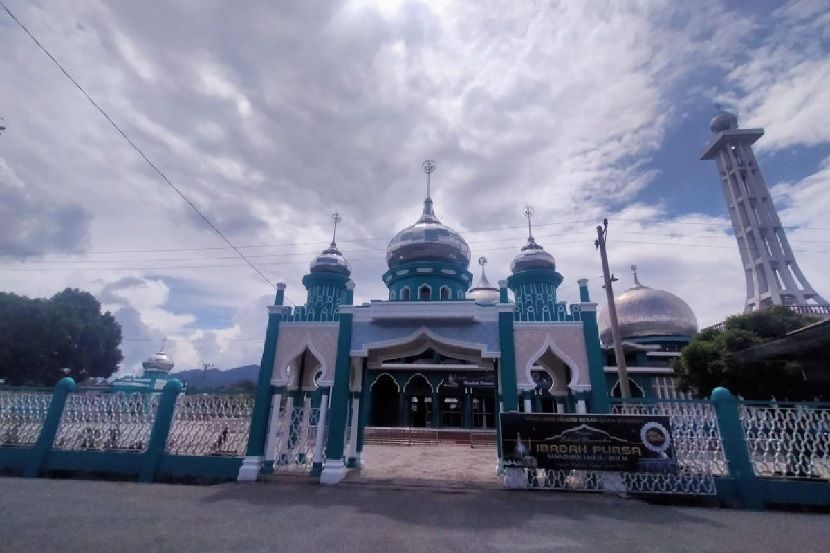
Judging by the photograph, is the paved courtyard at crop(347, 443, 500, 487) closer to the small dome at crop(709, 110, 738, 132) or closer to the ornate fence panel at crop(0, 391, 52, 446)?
the ornate fence panel at crop(0, 391, 52, 446)

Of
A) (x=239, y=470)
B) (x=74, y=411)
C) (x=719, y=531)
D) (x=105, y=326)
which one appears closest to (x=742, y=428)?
(x=719, y=531)

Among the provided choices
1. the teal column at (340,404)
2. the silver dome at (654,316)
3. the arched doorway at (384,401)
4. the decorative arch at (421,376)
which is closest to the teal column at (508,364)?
the teal column at (340,404)

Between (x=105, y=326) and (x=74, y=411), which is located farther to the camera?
(x=105, y=326)

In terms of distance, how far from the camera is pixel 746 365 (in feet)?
55.4

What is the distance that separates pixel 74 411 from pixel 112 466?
176cm

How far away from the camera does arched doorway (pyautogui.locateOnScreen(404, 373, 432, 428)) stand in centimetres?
2741

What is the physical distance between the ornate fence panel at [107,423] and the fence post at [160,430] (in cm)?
19

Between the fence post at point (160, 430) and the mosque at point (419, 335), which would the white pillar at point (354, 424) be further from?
the fence post at point (160, 430)

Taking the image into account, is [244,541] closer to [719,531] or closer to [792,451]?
[719,531]

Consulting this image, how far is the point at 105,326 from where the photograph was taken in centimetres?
3209

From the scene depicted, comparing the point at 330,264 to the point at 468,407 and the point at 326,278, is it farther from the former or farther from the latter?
the point at 468,407

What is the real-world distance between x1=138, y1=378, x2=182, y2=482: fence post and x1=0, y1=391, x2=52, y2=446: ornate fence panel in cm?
285

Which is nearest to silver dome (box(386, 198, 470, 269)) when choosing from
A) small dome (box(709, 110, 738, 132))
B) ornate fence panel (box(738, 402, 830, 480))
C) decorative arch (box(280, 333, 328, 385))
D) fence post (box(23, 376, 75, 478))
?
decorative arch (box(280, 333, 328, 385))

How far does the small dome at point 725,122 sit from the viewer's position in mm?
42562
